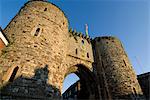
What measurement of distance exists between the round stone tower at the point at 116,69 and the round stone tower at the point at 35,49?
599 cm

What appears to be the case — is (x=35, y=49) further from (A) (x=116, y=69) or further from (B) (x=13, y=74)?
(A) (x=116, y=69)

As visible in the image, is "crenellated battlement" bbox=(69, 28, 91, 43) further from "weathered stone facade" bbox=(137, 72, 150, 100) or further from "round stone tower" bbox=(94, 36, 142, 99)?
"weathered stone facade" bbox=(137, 72, 150, 100)

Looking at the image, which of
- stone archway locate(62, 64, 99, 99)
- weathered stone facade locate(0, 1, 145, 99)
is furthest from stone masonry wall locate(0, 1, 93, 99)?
stone archway locate(62, 64, 99, 99)

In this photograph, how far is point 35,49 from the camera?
1088cm

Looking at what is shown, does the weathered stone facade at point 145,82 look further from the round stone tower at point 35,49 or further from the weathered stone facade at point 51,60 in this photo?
the round stone tower at point 35,49

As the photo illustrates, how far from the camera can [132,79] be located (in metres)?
15.7

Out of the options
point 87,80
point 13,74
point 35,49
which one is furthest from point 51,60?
point 87,80

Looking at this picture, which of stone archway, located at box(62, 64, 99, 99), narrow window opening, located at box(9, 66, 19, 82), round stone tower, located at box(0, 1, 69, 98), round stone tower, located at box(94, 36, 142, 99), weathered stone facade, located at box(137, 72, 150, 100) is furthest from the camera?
weathered stone facade, located at box(137, 72, 150, 100)

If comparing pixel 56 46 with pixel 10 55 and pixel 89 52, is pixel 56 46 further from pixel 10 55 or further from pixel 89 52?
pixel 89 52

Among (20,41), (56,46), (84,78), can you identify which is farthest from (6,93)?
(84,78)

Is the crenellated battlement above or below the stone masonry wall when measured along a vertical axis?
above

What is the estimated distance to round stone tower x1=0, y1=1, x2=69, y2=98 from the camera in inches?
374

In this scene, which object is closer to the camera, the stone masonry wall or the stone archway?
the stone masonry wall

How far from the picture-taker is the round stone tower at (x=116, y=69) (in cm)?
1479
